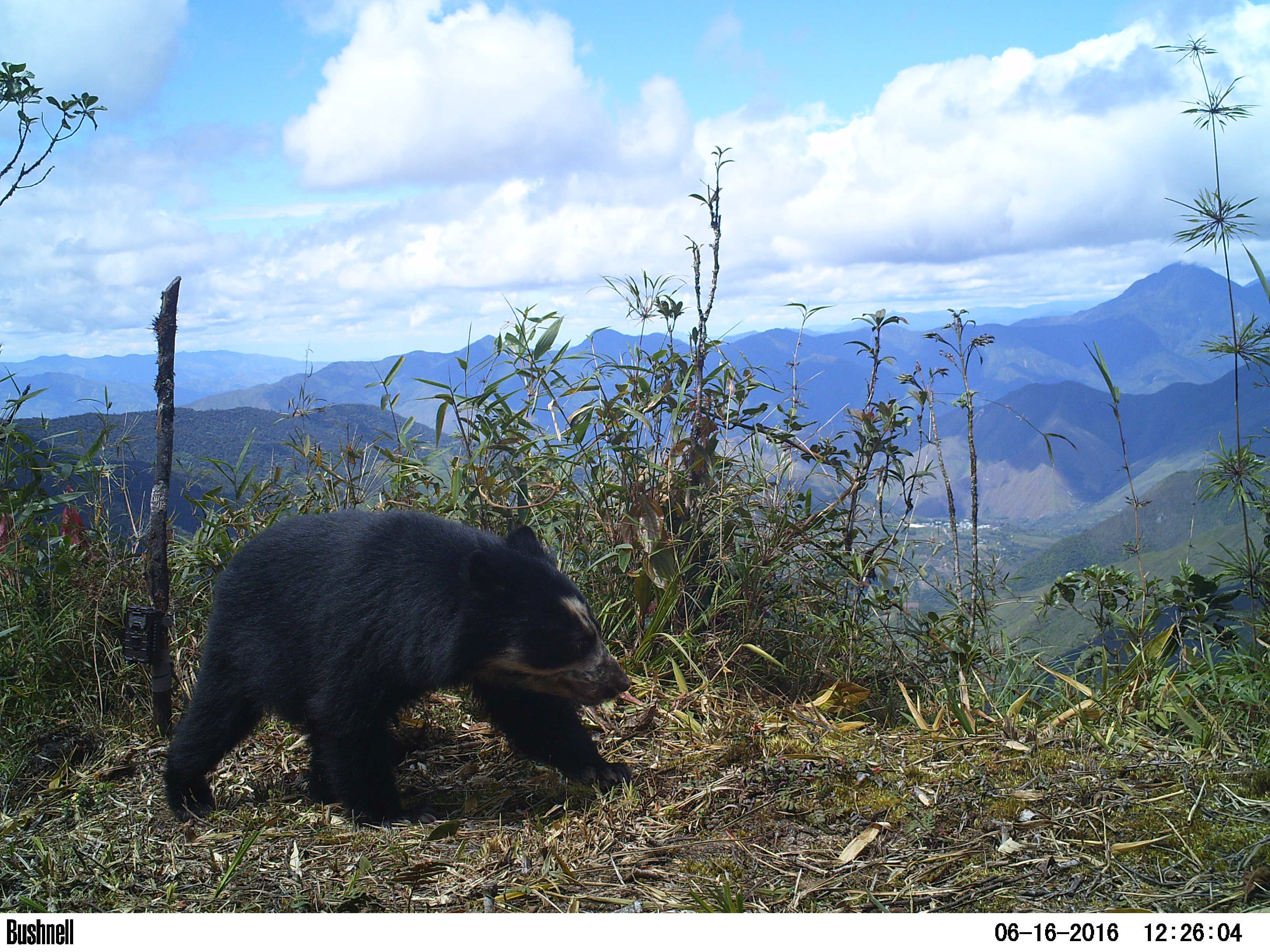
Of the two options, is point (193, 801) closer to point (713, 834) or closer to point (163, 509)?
point (163, 509)

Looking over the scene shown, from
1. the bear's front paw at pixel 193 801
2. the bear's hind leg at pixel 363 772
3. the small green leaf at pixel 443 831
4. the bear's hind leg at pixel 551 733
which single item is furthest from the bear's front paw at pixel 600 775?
the bear's front paw at pixel 193 801

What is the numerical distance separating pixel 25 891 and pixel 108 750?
1.02 meters

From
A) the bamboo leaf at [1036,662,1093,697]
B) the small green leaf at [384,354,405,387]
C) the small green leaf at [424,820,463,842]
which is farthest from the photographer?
the small green leaf at [384,354,405,387]

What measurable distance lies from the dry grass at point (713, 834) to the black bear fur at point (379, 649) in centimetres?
20

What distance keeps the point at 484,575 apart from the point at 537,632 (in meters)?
0.28

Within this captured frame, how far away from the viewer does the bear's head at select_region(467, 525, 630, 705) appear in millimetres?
2762

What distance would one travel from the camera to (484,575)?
108 inches

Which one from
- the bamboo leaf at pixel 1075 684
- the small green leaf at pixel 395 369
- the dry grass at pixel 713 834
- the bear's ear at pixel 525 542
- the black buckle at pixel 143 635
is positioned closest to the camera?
the dry grass at pixel 713 834

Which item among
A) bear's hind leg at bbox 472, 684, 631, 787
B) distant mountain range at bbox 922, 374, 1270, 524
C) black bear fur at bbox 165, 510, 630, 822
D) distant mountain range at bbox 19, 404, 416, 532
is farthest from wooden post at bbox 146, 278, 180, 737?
distant mountain range at bbox 922, 374, 1270, 524

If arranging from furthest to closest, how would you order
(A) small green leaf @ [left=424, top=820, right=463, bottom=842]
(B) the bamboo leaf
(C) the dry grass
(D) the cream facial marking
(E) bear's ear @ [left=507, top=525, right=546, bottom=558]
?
(B) the bamboo leaf → (E) bear's ear @ [left=507, top=525, right=546, bottom=558] → (D) the cream facial marking → (A) small green leaf @ [left=424, top=820, right=463, bottom=842] → (C) the dry grass

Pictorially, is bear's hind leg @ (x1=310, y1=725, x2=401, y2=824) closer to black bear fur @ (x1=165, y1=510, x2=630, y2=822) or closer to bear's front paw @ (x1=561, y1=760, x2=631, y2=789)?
black bear fur @ (x1=165, y1=510, x2=630, y2=822)

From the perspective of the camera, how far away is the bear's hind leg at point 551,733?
2924 mm

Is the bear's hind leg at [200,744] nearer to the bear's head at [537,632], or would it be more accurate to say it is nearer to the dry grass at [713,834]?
the dry grass at [713,834]

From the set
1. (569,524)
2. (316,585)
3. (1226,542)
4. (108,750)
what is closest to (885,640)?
(569,524)
